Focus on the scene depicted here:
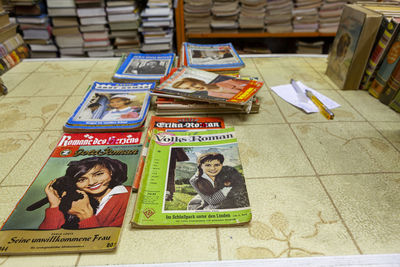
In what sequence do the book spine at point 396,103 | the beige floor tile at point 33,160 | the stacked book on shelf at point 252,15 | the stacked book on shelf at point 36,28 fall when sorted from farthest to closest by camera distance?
the stacked book on shelf at point 252,15, the stacked book on shelf at point 36,28, the book spine at point 396,103, the beige floor tile at point 33,160

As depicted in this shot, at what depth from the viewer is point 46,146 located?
1.97ft

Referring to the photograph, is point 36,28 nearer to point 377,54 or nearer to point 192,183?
point 192,183

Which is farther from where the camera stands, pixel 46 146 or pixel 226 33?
pixel 226 33

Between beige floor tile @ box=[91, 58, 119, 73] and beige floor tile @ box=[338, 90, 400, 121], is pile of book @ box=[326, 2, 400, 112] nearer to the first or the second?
beige floor tile @ box=[338, 90, 400, 121]

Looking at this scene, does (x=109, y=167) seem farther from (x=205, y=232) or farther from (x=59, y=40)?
(x=59, y=40)

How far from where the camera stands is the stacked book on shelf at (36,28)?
1.64 meters

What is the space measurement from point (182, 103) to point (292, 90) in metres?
0.39

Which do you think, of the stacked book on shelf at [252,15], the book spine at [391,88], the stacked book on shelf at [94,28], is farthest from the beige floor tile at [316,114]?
the stacked book on shelf at [94,28]

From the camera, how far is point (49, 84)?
2.92 ft

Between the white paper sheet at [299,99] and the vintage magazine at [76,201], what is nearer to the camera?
the vintage magazine at [76,201]

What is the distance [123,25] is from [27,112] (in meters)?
1.22

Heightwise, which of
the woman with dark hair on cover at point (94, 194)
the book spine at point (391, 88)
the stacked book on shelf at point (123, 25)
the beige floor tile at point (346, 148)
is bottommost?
the woman with dark hair on cover at point (94, 194)

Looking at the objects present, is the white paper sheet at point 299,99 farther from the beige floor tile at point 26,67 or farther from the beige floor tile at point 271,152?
the beige floor tile at point 26,67

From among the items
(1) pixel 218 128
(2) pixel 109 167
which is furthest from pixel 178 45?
(2) pixel 109 167
